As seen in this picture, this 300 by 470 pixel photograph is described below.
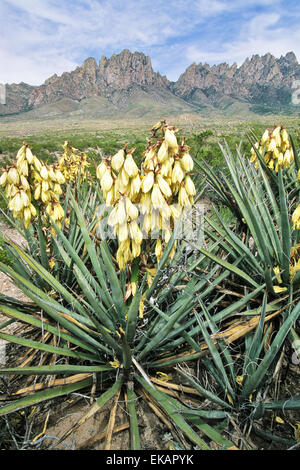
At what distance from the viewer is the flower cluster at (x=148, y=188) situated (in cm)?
125

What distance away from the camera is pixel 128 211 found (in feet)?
4.10

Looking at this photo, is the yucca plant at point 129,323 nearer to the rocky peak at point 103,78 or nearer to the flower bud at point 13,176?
the flower bud at point 13,176

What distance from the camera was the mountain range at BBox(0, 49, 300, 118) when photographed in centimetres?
14250

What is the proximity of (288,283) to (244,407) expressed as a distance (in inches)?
33.4

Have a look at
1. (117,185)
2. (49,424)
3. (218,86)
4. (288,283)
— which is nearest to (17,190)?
(117,185)

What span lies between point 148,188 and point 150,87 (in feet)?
599

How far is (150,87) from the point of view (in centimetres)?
15862

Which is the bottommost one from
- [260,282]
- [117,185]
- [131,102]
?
[260,282]

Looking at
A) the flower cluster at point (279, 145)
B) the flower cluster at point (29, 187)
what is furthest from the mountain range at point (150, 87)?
the flower cluster at point (29, 187)

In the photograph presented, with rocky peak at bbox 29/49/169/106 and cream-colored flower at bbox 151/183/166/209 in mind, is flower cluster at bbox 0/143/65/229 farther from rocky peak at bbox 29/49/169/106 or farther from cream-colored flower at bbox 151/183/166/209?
rocky peak at bbox 29/49/169/106

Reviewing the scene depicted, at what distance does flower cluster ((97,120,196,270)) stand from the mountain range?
144172 millimetres

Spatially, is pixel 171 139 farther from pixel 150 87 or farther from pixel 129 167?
pixel 150 87

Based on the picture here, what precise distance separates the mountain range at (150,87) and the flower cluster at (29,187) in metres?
143
